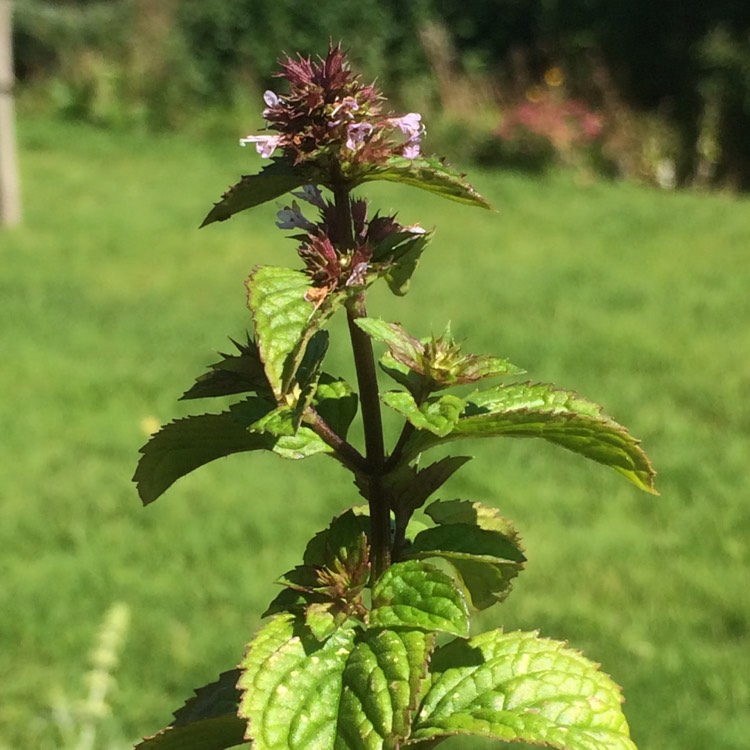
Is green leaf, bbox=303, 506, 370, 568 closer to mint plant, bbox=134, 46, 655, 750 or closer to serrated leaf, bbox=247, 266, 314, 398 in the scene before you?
mint plant, bbox=134, 46, 655, 750

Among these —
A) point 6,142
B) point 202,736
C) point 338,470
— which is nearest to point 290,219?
point 202,736

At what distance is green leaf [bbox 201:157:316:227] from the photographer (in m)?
0.64

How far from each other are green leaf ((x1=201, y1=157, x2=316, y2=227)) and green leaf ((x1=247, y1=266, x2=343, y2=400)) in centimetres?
4

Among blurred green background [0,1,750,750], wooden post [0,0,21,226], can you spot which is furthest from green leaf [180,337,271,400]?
wooden post [0,0,21,226]

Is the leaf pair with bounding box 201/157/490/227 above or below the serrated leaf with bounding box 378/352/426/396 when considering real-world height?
above

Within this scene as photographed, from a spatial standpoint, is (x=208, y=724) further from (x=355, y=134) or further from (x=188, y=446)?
(x=355, y=134)

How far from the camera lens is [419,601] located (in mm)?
662

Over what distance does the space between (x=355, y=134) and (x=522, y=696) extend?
0.37 m

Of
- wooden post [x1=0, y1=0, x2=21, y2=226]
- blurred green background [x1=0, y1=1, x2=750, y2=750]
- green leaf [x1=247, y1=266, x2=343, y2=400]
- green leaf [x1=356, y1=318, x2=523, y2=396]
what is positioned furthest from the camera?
wooden post [x1=0, y1=0, x2=21, y2=226]

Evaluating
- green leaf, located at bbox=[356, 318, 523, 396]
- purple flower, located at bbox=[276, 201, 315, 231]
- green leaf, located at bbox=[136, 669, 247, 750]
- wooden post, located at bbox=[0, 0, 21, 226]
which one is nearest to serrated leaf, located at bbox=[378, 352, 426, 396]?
green leaf, located at bbox=[356, 318, 523, 396]

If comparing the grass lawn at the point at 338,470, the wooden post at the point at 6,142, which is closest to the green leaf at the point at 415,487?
the grass lawn at the point at 338,470

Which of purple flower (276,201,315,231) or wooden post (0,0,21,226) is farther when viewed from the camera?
wooden post (0,0,21,226)

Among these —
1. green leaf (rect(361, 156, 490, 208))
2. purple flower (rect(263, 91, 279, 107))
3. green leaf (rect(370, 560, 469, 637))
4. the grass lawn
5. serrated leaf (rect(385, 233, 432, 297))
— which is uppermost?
the grass lawn

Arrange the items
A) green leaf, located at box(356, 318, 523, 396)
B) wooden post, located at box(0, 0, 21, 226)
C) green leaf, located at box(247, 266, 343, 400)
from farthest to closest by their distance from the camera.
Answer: wooden post, located at box(0, 0, 21, 226) < green leaf, located at box(356, 318, 523, 396) < green leaf, located at box(247, 266, 343, 400)
